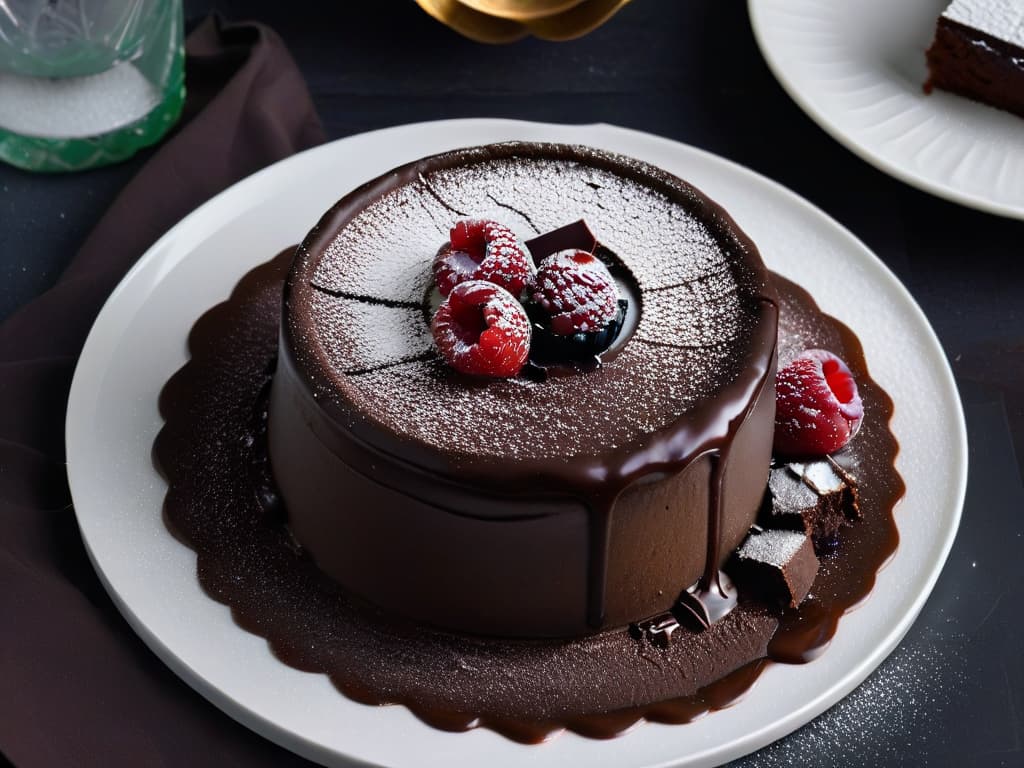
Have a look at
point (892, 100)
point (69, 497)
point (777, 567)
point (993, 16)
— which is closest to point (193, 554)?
point (69, 497)

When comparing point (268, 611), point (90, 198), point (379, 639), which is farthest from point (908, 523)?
point (90, 198)

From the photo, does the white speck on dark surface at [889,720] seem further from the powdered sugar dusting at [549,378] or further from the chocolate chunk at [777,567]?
the powdered sugar dusting at [549,378]

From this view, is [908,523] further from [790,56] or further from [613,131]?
[790,56]

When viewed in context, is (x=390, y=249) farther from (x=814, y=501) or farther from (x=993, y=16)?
(x=993, y=16)

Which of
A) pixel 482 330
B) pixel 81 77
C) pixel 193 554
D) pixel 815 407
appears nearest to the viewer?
pixel 482 330

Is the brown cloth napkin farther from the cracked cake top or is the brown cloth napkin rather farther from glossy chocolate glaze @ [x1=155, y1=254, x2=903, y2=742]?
the cracked cake top
